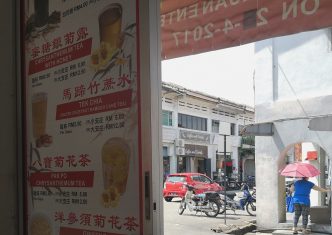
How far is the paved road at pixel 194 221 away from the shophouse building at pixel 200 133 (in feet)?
A: 33.2

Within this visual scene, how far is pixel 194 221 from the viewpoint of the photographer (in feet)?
41.2

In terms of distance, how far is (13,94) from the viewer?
173 centimetres

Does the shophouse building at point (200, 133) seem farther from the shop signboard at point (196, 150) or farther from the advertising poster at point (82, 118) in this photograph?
the advertising poster at point (82, 118)

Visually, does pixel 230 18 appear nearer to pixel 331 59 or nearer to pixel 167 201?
pixel 331 59

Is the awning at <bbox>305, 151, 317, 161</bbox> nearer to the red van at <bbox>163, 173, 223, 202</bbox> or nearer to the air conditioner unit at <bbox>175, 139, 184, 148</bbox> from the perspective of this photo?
the red van at <bbox>163, 173, 223, 202</bbox>

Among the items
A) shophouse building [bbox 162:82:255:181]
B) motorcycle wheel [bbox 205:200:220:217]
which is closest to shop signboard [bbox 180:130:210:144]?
shophouse building [bbox 162:82:255:181]

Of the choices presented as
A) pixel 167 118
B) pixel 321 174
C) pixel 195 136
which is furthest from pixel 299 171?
pixel 195 136

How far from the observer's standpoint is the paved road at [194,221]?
10.8 meters

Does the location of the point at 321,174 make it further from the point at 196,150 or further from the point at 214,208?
the point at 196,150

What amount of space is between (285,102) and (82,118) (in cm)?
910

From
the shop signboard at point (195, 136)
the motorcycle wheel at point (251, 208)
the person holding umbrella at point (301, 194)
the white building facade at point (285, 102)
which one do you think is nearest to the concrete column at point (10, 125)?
the white building facade at point (285, 102)

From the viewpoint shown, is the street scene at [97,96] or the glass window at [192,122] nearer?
the street scene at [97,96]

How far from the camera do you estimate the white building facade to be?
31.0ft

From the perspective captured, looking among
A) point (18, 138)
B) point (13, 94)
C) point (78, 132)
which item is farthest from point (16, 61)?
point (78, 132)
